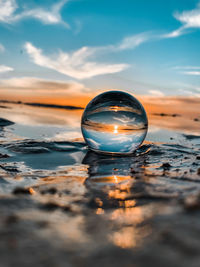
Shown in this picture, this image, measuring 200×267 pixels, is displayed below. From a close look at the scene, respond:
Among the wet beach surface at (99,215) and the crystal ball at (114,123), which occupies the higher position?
the crystal ball at (114,123)

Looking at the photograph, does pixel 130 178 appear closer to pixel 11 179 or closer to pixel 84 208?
pixel 84 208

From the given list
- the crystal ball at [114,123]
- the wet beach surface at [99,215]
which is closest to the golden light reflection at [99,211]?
the wet beach surface at [99,215]

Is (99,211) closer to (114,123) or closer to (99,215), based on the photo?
(99,215)

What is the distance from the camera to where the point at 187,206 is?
2.23 metres

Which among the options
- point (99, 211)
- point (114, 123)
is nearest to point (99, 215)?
point (99, 211)

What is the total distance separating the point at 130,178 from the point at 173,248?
1.78 metres

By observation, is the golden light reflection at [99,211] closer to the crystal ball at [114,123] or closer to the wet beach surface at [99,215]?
the wet beach surface at [99,215]

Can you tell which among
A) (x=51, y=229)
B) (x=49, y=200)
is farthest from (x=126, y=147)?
(x=51, y=229)

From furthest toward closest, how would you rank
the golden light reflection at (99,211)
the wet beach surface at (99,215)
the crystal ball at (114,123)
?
the crystal ball at (114,123)
the golden light reflection at (99,211)
the wet beach surface at (99,215)

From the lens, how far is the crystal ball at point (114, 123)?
16.2 ft

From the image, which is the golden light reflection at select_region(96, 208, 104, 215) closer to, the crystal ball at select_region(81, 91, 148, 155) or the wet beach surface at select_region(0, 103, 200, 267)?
the wet beach surface at select_region(0, 103, 200, 267)

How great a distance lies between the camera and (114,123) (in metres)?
4.89

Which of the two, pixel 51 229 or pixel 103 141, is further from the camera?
pixel 103 141

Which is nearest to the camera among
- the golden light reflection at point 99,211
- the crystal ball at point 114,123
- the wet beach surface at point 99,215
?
the wet beach surface at point 99,215
